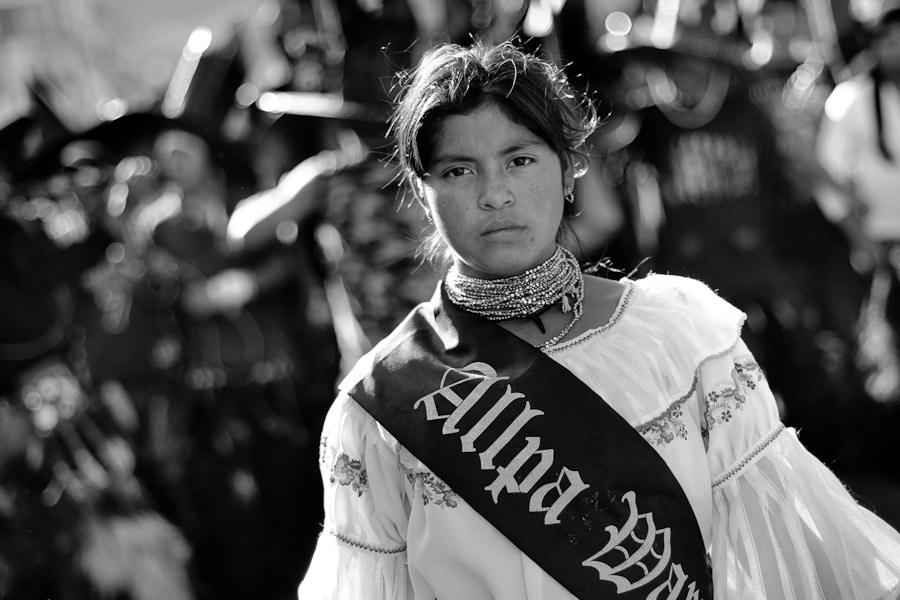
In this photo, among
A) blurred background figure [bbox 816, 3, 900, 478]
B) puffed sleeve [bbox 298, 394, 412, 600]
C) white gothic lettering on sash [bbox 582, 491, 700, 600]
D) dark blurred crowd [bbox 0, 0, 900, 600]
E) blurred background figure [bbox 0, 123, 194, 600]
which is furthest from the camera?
blurred background figure [bbox 816, 3, 900, 478]

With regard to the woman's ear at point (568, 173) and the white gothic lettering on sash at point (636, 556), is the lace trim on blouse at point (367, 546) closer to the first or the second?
the white gothic lettering on sash at point (636, 556)

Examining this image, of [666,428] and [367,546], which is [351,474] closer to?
[367,546]

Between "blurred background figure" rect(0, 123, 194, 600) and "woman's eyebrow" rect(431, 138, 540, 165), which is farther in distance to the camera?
"blurred background figure" rect(0, 123, 194, 600)

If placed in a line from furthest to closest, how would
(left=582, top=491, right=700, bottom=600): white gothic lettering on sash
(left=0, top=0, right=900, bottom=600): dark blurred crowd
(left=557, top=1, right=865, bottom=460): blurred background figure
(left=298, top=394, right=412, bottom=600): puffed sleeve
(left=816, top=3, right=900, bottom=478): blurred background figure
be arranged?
(left=557, top=1, right=865, bottom=460): blurred background figure
(left=816, top=3, right=900, bottom=478): blurred background figure
(left=0, top=0, right=900, bottom=600): dark blurred crowd
(left=298, top=394, right=412, bottom=600): puffed sleeve
(left=582, top=491, right=700, bottom=600): white gothic lettering on sash

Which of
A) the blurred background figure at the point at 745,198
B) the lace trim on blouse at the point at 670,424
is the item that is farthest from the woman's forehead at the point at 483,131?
the blurred background figure at the point at 745,198

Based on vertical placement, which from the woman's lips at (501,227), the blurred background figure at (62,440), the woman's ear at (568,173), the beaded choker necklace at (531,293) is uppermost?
the woman's ear at (568,173)

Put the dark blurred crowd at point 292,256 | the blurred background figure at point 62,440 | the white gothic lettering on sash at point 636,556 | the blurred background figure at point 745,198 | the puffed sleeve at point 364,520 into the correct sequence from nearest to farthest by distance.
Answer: the white gothic lettering on sash at point 636,556 → the puffed sleeve at point 364,520 → the blurred background figure at point 62,440 → the dark blurred crowd at point 292,256 → the blurred background figure at point 745,198

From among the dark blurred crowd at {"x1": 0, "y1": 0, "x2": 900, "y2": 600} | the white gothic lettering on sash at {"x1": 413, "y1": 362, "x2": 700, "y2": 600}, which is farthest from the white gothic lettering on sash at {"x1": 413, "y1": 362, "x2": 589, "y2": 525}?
the dark blurred crowd at {"x1": 0, "y1": 0, "x2": 900, "y2": 600}

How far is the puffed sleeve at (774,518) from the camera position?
1.32 meters

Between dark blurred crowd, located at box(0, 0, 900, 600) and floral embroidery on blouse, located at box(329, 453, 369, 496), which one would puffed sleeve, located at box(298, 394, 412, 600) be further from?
dark blurred crowd, located at box(0, 0, 900, 600)

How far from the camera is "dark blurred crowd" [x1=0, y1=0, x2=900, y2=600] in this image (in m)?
3.06

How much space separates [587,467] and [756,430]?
24cm

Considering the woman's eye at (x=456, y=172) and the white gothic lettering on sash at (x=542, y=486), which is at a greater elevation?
the woman's eye at (x=456, y=172)

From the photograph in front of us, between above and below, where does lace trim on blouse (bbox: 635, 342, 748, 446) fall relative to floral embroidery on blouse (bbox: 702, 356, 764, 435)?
below
